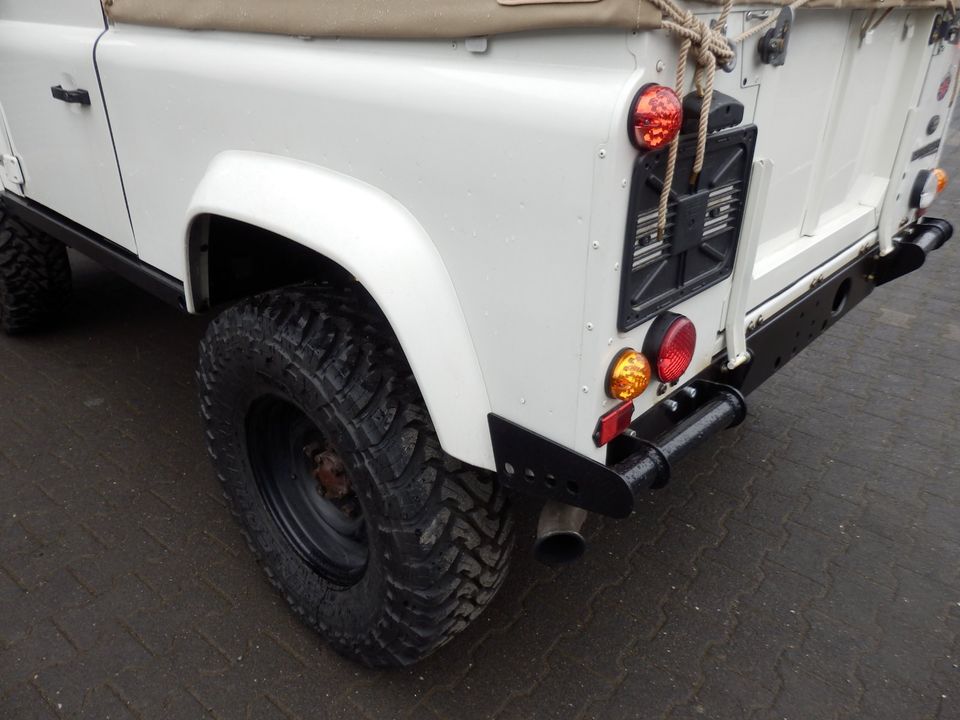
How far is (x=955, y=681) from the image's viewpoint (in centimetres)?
200

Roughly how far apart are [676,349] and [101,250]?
2.12m

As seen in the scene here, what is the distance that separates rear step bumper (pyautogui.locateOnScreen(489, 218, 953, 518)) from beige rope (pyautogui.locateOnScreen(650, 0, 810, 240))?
0.46 metres

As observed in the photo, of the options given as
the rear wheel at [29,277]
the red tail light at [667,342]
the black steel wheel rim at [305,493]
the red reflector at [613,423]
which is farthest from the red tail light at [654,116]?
the rear wheel at [29,277]

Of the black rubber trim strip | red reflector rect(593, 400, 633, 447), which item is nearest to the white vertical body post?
red reflector rect(593, 400, 633, 447)

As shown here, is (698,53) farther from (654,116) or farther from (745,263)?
(745,263)

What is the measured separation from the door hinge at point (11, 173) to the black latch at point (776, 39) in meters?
2.79

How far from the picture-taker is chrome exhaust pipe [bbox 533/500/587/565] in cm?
155

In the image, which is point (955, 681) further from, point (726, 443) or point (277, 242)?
point (277, 242)

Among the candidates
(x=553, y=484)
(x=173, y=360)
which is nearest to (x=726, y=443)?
(x=553, y=484)

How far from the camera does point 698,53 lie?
1144mm

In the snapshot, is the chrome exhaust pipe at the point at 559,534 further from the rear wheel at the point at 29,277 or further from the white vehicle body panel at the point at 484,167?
the rear wheel at the point at 29,277

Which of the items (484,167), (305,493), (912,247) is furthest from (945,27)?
(305,493)

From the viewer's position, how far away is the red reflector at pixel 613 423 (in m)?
1.34

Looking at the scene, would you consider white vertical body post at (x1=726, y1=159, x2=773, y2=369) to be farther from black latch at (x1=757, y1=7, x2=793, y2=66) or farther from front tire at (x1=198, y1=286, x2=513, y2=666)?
front tire at (x1=198, y1=286, x2=513, y2=666)
